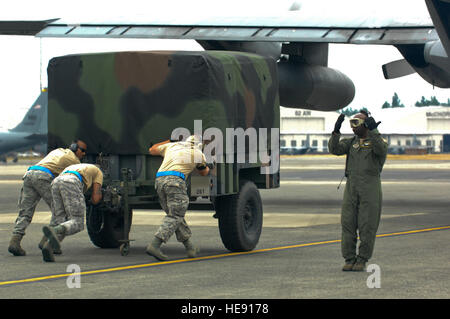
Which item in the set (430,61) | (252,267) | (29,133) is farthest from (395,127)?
(252,267)

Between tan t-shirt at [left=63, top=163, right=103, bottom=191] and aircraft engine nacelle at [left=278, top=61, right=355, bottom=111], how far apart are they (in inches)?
450

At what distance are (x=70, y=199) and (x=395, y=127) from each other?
13585cm

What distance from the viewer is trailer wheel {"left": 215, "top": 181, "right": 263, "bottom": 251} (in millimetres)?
14383

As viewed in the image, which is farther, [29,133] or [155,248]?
[29,133]

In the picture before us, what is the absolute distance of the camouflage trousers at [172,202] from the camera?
1320cm

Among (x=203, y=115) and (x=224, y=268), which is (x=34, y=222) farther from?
(x=224, y=268)

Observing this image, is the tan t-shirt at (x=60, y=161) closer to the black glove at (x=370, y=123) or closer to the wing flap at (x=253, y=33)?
the black glove at (x=370, y=123)

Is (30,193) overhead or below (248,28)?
below

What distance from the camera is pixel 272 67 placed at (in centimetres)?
1627

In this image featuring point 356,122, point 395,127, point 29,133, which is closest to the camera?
point 356,122

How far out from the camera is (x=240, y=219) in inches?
568

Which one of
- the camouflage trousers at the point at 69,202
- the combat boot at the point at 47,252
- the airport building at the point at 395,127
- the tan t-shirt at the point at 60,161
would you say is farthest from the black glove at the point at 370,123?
the airport building at the point at 395,127

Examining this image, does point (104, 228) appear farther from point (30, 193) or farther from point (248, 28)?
point (248, 28)

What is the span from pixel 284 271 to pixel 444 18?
821cm
